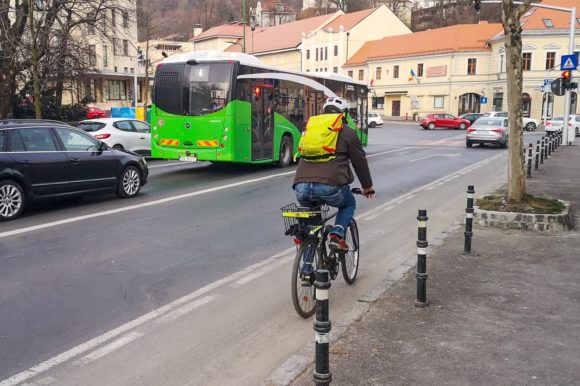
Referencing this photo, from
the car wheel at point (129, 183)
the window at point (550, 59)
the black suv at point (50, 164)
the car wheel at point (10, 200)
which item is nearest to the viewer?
the car wheel at point (10, 200)

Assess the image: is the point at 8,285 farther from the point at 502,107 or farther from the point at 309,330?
the point at 502,107

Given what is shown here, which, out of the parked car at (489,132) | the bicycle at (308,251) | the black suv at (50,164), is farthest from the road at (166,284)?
the parked car at (489,132)

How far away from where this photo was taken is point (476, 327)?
4871 mm

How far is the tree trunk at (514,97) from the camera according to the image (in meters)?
9.25

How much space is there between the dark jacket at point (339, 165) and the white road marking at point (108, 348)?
2026 millimetres

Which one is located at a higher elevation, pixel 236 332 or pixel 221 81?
pixel 221 81

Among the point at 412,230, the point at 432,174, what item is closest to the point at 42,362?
the point at 412,230

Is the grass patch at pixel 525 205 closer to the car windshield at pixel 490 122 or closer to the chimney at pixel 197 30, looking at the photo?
the car windshield at pixel 490 122

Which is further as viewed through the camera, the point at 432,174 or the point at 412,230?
the point at 432,174

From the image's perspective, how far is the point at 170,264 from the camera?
700 cm

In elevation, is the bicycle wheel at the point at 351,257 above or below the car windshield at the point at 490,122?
below

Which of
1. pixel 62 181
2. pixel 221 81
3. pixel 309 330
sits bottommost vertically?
pixel 309 330

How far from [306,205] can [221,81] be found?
35.7 feet

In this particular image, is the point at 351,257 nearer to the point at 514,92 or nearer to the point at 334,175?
the point at 334,175
